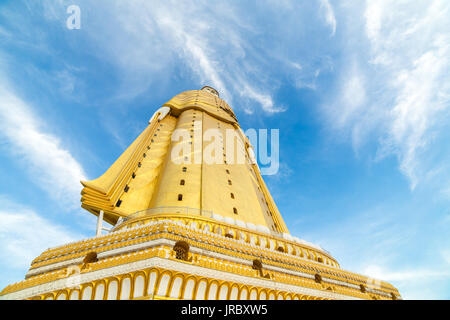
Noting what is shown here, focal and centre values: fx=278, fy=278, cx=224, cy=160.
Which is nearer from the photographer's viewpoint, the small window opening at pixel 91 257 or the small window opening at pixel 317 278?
the small window opening at pixel 91 257

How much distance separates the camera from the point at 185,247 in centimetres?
1050

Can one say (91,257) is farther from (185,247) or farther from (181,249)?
(185,247)

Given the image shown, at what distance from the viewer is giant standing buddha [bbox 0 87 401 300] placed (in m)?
9.17

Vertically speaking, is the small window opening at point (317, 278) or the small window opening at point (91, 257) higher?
the small window opening at point (91, 257)

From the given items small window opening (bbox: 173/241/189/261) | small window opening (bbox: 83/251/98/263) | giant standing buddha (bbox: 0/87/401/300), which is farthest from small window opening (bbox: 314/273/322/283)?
small window opening (bbox: 83/251/98/263)

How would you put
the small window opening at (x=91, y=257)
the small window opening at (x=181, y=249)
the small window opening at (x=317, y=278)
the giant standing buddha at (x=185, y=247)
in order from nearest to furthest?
the giant standing buddha at (x=185, y=247) < the small window opening at (x=181, y=249) < the small window opening at (x=91, y=257) < the small window opening at (x=317, y=278)

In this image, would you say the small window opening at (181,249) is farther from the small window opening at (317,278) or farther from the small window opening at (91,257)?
the small window opening at (317,278)

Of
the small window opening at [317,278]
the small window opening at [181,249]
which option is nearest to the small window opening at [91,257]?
the small window opening at [181,249]

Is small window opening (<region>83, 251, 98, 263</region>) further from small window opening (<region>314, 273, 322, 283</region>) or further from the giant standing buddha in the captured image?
small window opening (<region>314, 273, 322, 283</region>)

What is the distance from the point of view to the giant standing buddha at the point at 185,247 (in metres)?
9.17

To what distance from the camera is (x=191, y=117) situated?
28516mm

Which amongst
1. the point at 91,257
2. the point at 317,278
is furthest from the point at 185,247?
the point at 317,278
